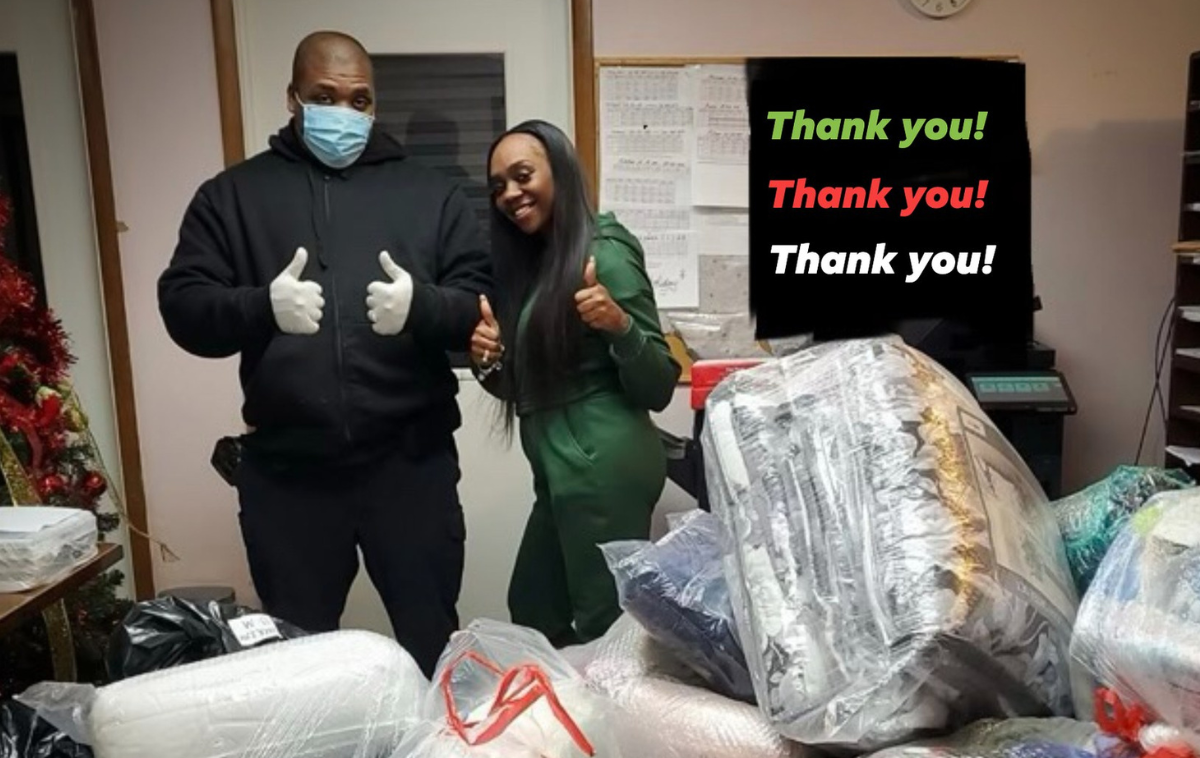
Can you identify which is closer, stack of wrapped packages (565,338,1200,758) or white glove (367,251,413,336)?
stack of wrapped packages (565,338,1200,758)

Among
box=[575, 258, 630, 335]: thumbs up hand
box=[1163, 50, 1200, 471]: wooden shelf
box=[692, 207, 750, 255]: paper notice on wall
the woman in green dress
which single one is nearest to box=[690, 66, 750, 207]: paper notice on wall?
box=[692, 207, 750, 255]: paper notice on wall

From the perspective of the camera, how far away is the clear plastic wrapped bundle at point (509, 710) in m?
0.78

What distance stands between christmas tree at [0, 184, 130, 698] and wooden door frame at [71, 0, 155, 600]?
762mm

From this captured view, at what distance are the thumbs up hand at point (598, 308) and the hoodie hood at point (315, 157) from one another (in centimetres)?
42

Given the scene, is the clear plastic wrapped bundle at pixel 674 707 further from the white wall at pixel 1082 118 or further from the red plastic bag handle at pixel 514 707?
the white wall at pixel 1082 118

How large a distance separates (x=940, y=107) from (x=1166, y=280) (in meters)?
0.84

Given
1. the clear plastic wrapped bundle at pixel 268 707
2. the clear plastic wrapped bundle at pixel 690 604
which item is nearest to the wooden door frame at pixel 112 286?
the clear plastic wrapped bundle at pixel 268 707

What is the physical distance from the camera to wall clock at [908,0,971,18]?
2.40 m

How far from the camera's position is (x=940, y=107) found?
234 centimetres

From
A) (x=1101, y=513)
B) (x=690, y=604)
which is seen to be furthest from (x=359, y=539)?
Answer: (x=1101, y=513)

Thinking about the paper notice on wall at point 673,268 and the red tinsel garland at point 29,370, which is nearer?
the red tinsel garland at point 29,370

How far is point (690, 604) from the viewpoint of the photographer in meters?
0.97

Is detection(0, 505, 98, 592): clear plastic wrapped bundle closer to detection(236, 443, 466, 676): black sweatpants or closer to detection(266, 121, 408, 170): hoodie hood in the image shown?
detection(236, 443, 466, 676): black sweatpants

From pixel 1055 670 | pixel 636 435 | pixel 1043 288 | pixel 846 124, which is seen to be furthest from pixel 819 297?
pixel 1055 670
